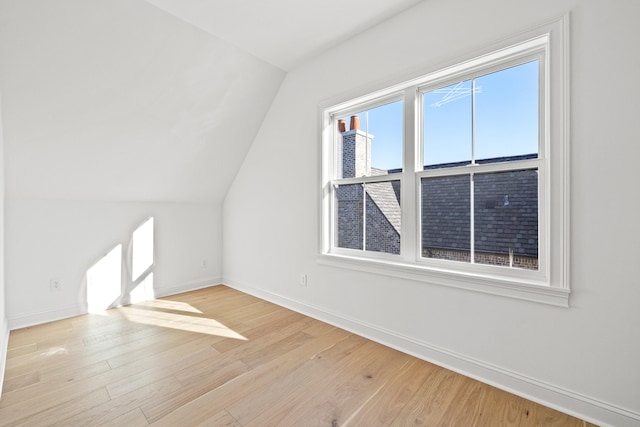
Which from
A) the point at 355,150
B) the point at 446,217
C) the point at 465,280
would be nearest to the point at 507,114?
the point at 446,217

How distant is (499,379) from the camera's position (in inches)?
73.3

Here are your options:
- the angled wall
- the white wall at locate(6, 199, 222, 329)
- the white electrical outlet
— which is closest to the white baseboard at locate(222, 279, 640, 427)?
the white wall at locate(6, 199, 222, 329)

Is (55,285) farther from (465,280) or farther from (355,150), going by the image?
(465,280)

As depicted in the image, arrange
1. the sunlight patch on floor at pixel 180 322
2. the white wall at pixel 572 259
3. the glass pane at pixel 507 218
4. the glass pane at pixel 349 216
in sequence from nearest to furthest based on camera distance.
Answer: the white wall at pixel 572 259 → the glass pane at pixel 507 218 → the sunlight patch on floor at pixel 180 322 → the glass pane at pixel 349 216

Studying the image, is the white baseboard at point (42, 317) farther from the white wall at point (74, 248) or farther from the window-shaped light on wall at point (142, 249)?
the window-shaped light on wall at point (142, 249)

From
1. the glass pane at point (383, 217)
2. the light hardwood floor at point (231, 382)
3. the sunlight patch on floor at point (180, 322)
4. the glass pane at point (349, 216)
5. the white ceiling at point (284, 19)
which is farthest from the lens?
the glass pane at point (349, 216)

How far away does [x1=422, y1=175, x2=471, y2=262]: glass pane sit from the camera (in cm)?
213

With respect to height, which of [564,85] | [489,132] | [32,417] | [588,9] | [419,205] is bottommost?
[32,417]

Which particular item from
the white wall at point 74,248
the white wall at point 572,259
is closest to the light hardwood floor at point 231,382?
the white wall at point 572,259

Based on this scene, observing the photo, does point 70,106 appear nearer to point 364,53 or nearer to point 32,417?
point 32,417

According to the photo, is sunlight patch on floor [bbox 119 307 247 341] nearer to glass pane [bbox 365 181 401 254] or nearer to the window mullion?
glass pane [bbox 365 181 401 254]

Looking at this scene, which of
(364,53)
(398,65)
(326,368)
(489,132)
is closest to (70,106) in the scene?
(364,53)

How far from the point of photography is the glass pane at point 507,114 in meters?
1.86

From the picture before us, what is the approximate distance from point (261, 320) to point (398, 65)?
2681mm
